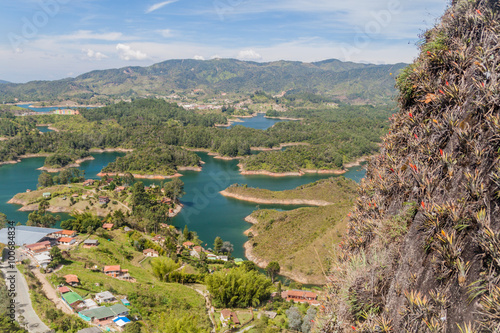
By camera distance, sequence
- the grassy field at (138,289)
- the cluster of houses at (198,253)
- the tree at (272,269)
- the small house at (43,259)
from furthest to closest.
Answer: the cluster of houses at (198,253), the tree at (272,269), the small house at (43,259), the grassy field at (138,289)

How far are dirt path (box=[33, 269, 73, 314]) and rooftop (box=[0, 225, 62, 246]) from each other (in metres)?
7.18

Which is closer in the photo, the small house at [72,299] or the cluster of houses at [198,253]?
the small house at [72,299]

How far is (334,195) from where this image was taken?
154ft

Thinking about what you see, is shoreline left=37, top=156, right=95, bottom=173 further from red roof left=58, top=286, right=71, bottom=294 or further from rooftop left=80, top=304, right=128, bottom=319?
rooftop left=80, top=304, right=128, bottom=319

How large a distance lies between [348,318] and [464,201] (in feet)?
6.20

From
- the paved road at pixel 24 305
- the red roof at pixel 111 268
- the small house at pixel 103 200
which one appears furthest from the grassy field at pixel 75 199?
the paved road at pixel 24 305

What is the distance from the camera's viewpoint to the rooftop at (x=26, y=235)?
2563 centimetres

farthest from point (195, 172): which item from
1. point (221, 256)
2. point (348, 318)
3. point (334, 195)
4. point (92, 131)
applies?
point (348, 318)

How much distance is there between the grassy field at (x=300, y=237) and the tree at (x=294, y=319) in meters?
8.10

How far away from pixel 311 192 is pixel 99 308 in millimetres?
36619

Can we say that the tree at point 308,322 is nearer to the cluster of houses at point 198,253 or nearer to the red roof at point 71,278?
the cluster of houses at point 198,253

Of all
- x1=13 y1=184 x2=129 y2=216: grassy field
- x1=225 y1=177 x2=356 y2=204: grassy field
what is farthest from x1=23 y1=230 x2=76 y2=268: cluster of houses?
x1=225 y1=177 x2=356 y2=204: grassy field

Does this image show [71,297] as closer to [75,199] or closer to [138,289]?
[138,289]

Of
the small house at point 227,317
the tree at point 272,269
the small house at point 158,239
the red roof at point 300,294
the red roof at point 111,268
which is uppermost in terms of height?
the red roof at point 111,268
